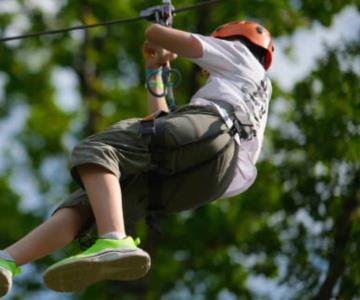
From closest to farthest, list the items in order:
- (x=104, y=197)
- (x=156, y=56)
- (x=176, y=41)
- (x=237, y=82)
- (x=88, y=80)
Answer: (x=104, y=197) → (x=176, y=41) → (x=237, y=82) → (x=156, y=56) → (x=88, y=80)

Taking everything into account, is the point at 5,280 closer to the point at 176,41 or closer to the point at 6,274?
the point at 6,274

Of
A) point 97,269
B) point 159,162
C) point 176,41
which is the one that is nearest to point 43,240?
point 97,269

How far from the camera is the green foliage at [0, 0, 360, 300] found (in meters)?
11.1

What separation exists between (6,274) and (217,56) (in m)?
1.57

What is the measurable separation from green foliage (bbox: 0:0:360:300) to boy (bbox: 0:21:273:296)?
14.2 feet

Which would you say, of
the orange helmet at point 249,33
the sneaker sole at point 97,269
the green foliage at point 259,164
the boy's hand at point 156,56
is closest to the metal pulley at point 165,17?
the boy's hand at point 156,56

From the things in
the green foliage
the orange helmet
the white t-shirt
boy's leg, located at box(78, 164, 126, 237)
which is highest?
the orange helmet

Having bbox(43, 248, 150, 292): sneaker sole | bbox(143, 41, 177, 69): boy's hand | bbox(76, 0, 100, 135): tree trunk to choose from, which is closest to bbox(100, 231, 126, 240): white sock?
bbox(43, 248, 150, 292): sneaker sole

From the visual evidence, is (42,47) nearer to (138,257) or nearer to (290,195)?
(290,195)

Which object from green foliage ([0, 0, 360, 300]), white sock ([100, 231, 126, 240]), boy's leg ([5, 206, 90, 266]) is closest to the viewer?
white sock ([100, 231, 126, 240])

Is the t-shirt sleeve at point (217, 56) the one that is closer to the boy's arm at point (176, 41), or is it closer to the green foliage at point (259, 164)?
the boy's arm at point (176, 41)

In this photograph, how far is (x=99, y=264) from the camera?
18.1 feet

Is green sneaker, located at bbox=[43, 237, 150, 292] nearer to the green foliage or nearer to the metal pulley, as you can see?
the metal pulley

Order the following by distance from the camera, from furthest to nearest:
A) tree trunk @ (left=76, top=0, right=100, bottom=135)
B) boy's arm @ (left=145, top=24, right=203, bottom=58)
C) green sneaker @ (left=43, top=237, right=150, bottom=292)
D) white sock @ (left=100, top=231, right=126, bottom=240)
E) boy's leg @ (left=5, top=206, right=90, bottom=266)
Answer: tree trunk @ (left=76, top=0, right=100, bottom=135) < boy's arm @ (left=145, top=24, right=203, bottom=58) < boy's leg @ (left=5, top=206, right=90, bottom=266) < white sock @ (left=100, top=231, right=126, bottom=240) < green sneaker @ (left=43, top=237, right=150, bottom=292)
